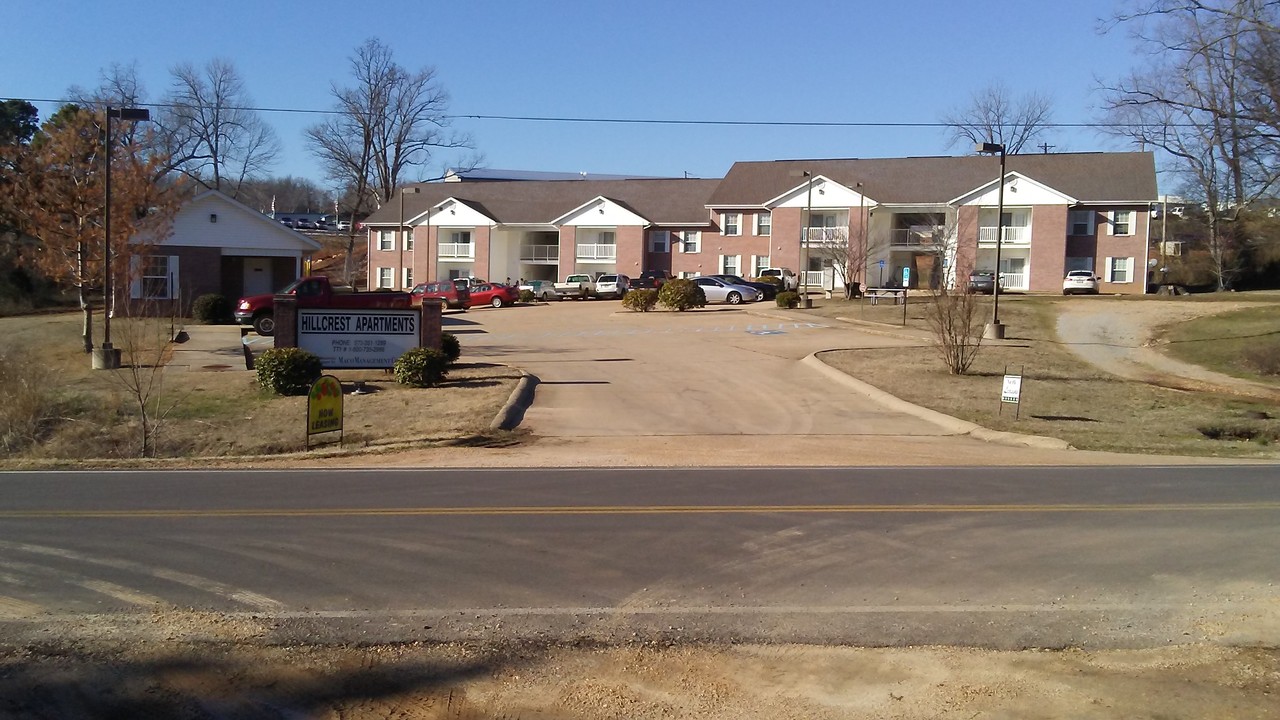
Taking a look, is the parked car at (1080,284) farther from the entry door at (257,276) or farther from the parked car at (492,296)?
the entry door at (257,276)

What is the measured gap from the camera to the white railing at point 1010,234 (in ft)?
198

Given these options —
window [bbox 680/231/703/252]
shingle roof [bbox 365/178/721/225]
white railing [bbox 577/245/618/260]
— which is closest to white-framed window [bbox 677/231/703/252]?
window [bbox 680/231/703/252]

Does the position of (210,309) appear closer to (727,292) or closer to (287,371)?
(287,371)

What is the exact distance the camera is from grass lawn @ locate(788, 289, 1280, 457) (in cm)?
1705

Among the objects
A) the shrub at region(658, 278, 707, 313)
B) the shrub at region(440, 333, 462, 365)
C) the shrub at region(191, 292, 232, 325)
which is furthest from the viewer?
the shrub at region(658, 278, 707, 313)

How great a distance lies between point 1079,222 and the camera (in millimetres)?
60031

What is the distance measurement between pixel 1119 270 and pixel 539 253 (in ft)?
121

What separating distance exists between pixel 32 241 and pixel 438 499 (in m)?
49.4

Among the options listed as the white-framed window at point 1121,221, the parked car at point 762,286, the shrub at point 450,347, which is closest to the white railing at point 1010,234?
the white-framed window at point 1121,221

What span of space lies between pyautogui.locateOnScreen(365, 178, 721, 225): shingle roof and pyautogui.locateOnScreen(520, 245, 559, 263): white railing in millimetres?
1961

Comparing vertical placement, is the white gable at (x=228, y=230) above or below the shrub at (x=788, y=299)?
above

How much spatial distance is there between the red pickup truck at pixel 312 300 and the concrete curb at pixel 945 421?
13605 mm

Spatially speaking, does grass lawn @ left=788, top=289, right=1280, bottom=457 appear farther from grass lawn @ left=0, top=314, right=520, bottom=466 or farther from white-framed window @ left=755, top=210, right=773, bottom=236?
white-framed window @ left=755, top=210, right=773, bottom=236

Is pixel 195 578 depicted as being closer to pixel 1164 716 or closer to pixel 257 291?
pixel 1164 716
